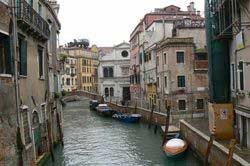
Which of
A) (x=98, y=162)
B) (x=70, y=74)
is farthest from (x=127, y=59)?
(x=98, y=162)

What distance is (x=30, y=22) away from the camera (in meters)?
15.2

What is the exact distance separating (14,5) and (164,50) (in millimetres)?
18536

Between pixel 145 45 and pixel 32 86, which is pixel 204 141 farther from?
pixel 145 45

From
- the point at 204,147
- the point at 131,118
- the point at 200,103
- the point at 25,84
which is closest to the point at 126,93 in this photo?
the point at 131,118

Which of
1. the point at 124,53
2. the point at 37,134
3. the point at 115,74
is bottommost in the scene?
the point at 37,134

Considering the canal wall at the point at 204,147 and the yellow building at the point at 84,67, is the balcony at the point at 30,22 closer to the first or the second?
the canal wall at the point at 204,147

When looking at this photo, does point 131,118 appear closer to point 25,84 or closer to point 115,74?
point 25,84

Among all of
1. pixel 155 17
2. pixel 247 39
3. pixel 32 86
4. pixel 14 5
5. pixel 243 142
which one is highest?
pixel 155 17

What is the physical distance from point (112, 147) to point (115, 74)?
3054 centimetres

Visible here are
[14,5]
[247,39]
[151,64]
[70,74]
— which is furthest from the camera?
[70,74]

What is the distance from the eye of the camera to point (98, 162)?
1916 cm

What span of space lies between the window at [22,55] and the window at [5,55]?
1757 millimetres

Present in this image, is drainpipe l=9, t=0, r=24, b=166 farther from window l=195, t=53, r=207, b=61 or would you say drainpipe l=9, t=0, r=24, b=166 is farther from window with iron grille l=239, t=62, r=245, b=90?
window l=195, t=53, r=207, b=61

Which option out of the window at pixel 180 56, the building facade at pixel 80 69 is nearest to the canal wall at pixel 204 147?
the window at pixel 180 56
